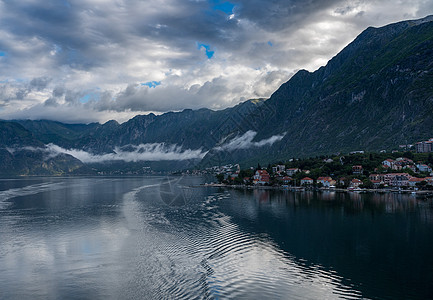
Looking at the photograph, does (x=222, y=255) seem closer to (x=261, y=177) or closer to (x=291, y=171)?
(x=261, y=177)

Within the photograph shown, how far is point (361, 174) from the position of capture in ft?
336

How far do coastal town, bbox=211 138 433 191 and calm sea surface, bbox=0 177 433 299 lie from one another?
1440 inches

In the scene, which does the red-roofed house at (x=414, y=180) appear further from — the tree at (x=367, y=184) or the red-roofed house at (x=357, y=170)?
the red-roofed house at (x=357, y=170)

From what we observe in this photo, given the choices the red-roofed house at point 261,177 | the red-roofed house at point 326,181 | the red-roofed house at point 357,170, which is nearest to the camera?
the red-roofed house at point 326,181

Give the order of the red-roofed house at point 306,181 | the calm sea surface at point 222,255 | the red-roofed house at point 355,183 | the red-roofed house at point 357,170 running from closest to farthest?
the calm sea surface at point 222,255, the red-roofed house at point 355,183, the red-roofed house at point 357,170, the red-roofed house at point 306,181

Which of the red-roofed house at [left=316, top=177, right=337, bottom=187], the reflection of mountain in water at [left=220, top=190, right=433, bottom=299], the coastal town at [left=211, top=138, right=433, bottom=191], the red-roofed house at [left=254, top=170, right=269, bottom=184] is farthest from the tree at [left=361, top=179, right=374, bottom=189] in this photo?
the red-roofed house at [left=254, top=170, right=269, bottom=184]

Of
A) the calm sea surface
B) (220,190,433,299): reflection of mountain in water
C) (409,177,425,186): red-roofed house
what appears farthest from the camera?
(409,177,425,186): red-roofed house

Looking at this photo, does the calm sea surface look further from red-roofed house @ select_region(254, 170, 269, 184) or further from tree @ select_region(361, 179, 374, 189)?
red-roofed house @ select_region(254, 170, 269, 184)

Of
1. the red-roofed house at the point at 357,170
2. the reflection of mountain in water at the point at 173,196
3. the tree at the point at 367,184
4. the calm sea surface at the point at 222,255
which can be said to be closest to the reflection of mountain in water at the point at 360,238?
the calm sea surface at the point at 222,255

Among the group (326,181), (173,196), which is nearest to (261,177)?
(326,181)

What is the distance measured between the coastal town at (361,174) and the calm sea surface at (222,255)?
36567 mm

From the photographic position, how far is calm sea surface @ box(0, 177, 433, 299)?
23812 mm

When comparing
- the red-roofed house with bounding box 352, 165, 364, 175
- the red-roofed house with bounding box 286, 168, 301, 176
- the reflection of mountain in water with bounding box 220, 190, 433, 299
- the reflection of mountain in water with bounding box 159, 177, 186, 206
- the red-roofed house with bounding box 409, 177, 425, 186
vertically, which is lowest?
the reflection of mountain in water with bounding box 159, 177, 186, 206

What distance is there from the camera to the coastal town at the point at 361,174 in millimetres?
91688
